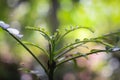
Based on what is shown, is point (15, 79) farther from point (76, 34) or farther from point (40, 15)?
point (40, 15)

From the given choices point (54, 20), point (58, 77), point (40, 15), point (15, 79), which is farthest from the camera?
point (40, 15)

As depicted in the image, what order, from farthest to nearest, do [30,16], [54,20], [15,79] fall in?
[30,16]
[54,20]
[15,79]

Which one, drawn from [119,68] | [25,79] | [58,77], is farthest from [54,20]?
[25,79]

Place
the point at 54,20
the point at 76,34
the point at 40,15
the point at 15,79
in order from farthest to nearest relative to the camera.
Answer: the point at 40,15
the point at 76,34
the point at 54,20
the point at 15,79

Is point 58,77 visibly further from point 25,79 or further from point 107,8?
point 107,8

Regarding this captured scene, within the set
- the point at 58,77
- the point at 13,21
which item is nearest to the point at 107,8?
the point at 13,21

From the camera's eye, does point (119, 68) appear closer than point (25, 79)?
No

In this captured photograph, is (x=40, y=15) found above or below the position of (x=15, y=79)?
above

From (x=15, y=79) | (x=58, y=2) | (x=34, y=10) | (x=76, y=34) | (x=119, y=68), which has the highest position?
(x=34, y=10)

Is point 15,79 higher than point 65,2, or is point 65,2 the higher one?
point 65,2
